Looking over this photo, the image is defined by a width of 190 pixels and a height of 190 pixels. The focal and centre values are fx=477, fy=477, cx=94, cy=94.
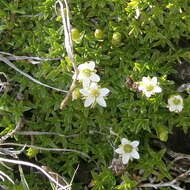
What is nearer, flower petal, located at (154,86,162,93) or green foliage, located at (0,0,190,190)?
flower petal, located at (154,86,162,93)

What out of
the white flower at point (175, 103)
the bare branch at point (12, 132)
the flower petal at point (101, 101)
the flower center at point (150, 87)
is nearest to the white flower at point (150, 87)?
the flower center at point (150, 87)

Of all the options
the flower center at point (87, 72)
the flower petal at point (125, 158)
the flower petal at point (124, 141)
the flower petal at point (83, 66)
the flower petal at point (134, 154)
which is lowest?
the flower petal at point (125, 158)

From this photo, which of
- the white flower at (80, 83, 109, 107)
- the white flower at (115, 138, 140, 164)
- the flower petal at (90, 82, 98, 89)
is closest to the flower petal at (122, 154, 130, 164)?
the white flower at (115, 138, 140, 164)

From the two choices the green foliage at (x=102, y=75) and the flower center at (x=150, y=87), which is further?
the green foliage at (x=102, y=75)

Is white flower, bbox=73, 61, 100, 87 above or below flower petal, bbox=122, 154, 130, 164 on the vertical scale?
above

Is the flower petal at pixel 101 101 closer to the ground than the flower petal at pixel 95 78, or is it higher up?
closer to the ground

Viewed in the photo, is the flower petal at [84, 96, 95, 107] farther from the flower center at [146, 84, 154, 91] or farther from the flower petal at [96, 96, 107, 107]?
the flower center at [146, 84, 154, 91]

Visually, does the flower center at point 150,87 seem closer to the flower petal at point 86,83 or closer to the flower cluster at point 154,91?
the flower cluster at point 154,91

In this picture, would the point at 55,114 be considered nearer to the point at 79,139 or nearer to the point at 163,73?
the point at 79,139

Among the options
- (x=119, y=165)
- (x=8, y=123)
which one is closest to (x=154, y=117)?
(x=119, y=165)

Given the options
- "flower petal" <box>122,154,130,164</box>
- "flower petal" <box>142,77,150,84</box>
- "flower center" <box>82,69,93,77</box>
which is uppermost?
"flower center" <box>82,69,93,77</box>
